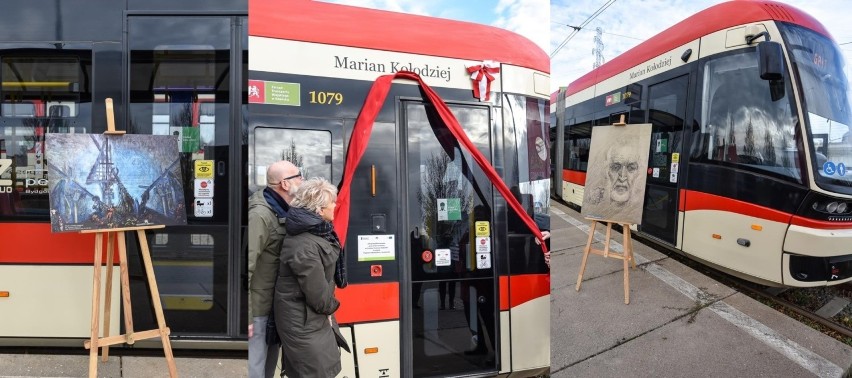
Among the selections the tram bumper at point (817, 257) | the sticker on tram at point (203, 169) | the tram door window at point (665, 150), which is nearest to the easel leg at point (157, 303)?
the sticker on tram at point (203, 169)

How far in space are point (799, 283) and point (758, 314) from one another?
0.14 meters

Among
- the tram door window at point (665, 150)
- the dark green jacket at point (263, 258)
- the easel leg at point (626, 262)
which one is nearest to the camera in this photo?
the tram door window at point (665, 150)

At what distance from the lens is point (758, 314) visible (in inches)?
52.4

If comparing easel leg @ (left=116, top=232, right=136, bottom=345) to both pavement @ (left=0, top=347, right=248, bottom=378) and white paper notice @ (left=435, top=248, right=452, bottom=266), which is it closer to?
pavement @ (left=0, top=347, right=248, bottom=378)

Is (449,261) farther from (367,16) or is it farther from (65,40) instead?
(65,40)

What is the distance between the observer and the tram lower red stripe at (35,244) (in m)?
2.24

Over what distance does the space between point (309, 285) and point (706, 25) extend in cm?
143

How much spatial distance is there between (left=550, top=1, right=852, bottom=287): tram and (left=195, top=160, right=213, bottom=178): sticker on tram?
170 centimetres

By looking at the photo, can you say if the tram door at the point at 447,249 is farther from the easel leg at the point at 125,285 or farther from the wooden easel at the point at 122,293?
the easel leg at the point at 125,285

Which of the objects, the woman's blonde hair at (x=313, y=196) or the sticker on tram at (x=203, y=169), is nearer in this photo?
the woman's blonde hair at (x=313, y=196)

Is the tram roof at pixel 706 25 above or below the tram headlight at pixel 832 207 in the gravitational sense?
Result: above

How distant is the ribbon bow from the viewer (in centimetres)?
190

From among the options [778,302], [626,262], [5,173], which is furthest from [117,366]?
[778,302]

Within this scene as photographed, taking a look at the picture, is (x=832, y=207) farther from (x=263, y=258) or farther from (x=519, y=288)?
(x=263, y=258)
